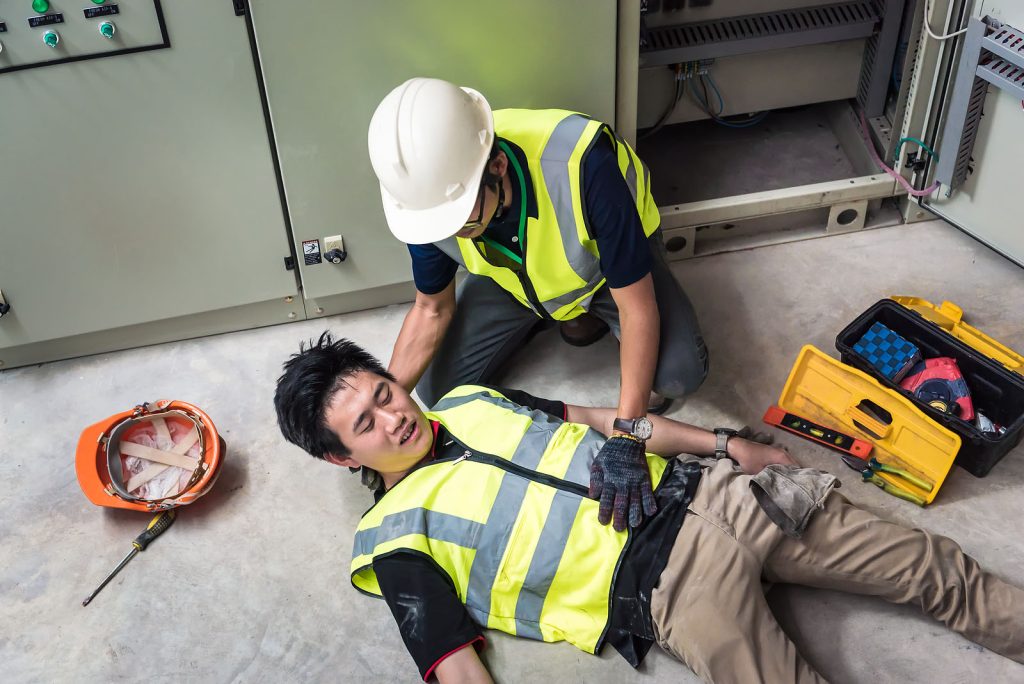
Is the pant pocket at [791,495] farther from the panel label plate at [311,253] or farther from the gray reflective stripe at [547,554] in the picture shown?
the panel label plate at [311,253]

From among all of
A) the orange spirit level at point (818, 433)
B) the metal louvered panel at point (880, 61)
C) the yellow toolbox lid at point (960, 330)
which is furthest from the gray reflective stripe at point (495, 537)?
the metal louvered panel at point (880, 61)

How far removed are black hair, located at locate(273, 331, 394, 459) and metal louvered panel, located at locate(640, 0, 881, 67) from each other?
1.42 meters

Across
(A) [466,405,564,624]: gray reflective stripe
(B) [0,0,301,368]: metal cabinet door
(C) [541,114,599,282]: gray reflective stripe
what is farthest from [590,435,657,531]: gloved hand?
(B) [0,0,301,368]: metal cabinet door

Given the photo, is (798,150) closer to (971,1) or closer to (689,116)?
(689,116)

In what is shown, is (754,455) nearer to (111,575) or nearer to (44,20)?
(111,575)

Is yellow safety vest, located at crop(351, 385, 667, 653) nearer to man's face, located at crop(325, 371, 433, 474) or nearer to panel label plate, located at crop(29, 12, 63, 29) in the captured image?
man's face, located at crop(325, 371, 433, 474)

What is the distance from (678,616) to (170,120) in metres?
1.61

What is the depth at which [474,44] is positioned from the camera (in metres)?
2.24

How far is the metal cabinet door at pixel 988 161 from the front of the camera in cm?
239

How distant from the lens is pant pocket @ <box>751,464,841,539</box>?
180 cm

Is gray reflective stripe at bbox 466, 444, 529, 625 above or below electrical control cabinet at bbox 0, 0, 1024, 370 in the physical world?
below

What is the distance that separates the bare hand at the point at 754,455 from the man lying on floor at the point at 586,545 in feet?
0.50

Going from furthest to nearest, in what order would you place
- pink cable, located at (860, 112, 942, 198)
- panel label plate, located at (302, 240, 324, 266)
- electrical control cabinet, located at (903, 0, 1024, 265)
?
pink cable, located at (860, 112, 942, 198) → panel label plate, located at (302, 240, 324, 266) → electrical control cabinet, located at (903, 0, 1024, 265)

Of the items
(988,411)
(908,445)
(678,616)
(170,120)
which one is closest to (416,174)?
(170,120)
